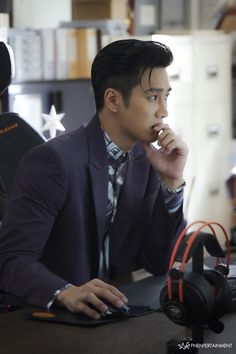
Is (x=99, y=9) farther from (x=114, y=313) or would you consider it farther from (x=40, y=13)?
(x=114, y=313)

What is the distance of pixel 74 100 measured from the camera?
4199 mm

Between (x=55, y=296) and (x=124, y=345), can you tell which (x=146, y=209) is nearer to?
(x=55, y=296)

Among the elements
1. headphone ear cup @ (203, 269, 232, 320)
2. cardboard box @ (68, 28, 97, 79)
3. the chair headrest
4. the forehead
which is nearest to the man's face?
the forehead

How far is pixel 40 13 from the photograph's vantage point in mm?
4258

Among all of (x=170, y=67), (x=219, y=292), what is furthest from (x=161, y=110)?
(x=170, y=67)

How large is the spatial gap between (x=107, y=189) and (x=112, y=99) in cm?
22

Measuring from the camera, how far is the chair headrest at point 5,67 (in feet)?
6.32

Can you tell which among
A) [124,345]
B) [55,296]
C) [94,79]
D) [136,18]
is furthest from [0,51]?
[136,18]

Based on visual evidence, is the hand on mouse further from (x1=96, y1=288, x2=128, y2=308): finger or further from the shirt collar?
the shirt collar

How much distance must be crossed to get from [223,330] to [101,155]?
0.59 meters

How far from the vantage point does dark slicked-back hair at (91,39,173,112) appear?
1663mm

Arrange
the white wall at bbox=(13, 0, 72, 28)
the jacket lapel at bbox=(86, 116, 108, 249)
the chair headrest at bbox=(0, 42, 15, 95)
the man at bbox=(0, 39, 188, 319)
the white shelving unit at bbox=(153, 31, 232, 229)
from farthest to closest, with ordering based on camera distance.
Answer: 1. the white shelving unit at bbox=(153, 31, 232, 229)
2. the white wall at bbox=(13, 0, 72, 28)
3. the chair headrest at bbox=(0, 42, 15, 95)
4. the jacket lapel at bbox=(86, 116, 108, 249)
5. the man at bbox=(0, 39, 188, 319)

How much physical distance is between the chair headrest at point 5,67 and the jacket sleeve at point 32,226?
1.36 ft

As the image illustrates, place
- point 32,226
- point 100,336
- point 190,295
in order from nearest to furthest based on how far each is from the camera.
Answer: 1. point 190,295
2. point 100,336
3. point 32,226
